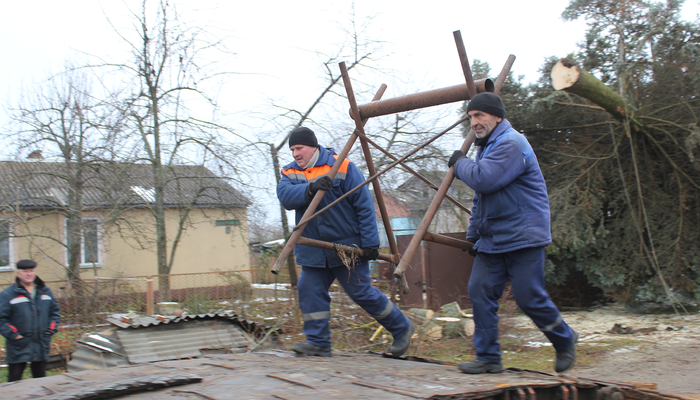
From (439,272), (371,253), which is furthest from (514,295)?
(439,272)

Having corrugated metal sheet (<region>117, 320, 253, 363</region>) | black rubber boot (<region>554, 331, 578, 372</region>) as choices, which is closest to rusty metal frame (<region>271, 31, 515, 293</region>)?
black rubber boot (<region>554, 331, 578, 372</region>)

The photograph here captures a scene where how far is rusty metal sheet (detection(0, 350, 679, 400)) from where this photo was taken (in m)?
2.09

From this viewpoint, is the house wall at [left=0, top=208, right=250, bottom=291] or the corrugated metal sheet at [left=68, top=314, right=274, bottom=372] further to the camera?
the house wall at [left=0, top=208, right=250, bottom=291]

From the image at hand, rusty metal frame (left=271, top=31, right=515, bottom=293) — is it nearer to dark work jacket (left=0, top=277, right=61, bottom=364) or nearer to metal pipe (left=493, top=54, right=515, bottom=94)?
metal pipe (left=493, top=54, right=515, bottom=94)

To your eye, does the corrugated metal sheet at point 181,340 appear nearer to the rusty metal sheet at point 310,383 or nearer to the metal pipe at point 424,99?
the rusty metal sheet at point 310,383

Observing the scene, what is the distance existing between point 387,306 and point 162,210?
8173 mm

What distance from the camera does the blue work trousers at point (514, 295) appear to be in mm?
2623

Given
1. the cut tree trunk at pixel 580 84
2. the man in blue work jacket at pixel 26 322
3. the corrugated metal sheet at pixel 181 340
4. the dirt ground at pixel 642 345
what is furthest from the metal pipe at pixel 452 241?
the man in blue work jacket at pixel 26 322

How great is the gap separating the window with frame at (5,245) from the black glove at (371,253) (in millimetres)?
9340

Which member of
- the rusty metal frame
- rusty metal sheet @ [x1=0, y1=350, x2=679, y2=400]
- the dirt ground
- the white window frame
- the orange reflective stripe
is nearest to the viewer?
rusty metal sheet @ [x1=0, y1=350, x2=679, y2=400]

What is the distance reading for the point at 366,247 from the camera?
3365 mm

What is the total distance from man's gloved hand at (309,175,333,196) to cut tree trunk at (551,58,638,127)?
331cm

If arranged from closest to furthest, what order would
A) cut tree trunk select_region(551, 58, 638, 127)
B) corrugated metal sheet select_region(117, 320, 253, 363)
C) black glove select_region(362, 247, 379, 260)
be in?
black glove select_region(362, 247, 379, 260) → corrugated metal sheet select_region(117, 320, 253, 363) → cut tree trunk select_region(551, 58, 638, 127)

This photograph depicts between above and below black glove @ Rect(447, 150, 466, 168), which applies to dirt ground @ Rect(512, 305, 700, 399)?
below
